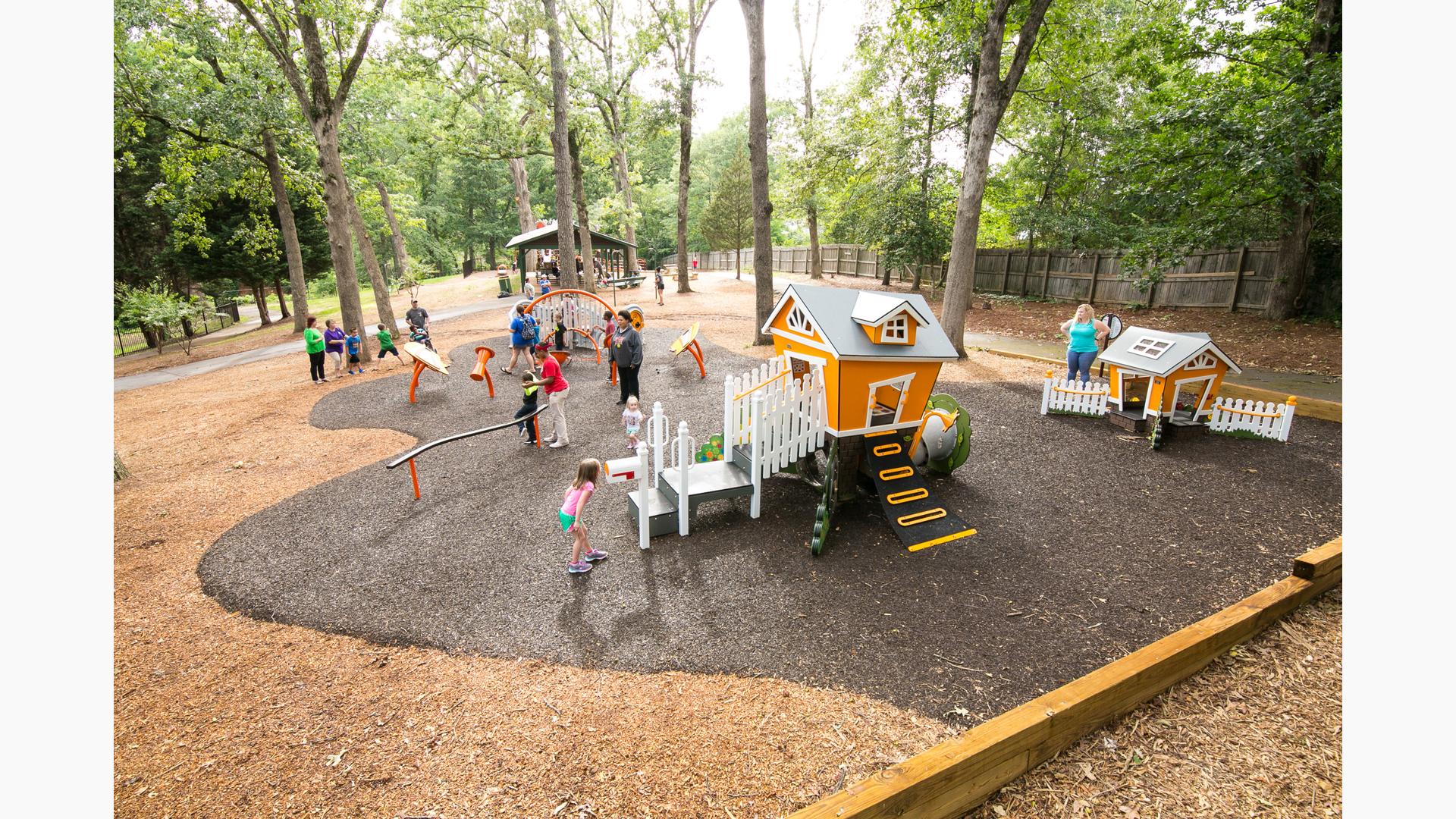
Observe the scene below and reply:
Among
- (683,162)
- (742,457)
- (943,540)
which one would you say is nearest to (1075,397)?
(943,540)

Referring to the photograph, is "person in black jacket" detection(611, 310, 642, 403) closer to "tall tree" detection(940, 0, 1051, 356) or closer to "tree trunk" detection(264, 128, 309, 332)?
"tall tree" detection(940, 0, 1051, 356)

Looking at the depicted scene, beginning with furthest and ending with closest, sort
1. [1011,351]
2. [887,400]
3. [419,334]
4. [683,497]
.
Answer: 1. [1011,351]
2. [419,334]
3. [887,400]
4. [683,497]

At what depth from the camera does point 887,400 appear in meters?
6.15

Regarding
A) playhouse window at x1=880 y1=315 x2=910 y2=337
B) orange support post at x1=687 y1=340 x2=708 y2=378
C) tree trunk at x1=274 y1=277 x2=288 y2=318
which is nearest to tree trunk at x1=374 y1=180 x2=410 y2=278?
tree trunk at x1=274 y1=277 x2=288 y2=318

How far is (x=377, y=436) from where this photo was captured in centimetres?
899

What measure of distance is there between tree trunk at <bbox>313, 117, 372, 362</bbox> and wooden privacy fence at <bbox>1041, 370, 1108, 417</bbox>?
1540 centimetres

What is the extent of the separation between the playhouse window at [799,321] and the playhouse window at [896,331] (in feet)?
2.45

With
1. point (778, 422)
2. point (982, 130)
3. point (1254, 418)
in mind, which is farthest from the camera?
point (982, 130)

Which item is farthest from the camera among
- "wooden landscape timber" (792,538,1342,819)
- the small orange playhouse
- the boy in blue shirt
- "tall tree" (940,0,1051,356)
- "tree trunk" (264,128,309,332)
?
"tree trunk" (264,128,309,332)

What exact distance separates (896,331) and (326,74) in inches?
624

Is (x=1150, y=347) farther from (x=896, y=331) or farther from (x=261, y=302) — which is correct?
(x=261, y=302)

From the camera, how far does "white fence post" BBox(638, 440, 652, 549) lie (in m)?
5.20

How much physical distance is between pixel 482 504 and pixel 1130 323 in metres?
19.4

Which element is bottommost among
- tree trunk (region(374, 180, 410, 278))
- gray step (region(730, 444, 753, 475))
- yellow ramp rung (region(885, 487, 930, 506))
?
yellow ramp rung (region(885, 487, 930, 506))
